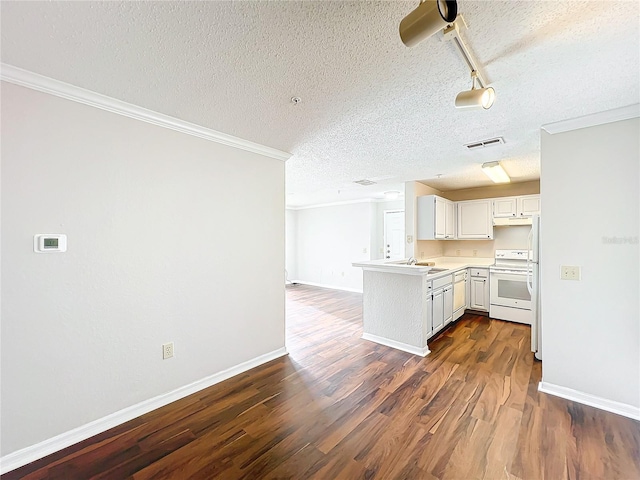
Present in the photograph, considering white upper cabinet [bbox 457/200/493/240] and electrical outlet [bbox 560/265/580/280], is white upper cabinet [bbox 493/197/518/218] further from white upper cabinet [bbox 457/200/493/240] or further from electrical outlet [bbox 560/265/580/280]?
electrical outlet [bbox 560/265/580/280]

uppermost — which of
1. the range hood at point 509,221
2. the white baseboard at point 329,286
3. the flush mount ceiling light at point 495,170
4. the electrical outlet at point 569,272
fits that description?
the flush mount ceiling light at point 495,170

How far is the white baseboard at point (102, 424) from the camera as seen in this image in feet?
5.53

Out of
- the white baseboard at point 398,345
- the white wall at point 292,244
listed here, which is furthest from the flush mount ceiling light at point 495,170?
the white wall at point 292,244

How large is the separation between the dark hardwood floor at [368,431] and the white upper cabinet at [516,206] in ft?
9.01

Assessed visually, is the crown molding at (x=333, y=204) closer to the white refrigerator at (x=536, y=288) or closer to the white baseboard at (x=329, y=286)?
the white baseboard at (x=329, y=286)

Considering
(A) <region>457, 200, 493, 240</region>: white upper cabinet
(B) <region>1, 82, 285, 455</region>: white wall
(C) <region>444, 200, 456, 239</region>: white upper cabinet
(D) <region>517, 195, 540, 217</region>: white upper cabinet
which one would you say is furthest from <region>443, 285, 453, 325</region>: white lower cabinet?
(B) <region>1, 82, 285, 455</region>: white wall

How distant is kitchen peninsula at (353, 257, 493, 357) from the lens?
3287mm

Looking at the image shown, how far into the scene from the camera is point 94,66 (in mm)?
1614

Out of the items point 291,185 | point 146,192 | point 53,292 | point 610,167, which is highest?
point 291,185

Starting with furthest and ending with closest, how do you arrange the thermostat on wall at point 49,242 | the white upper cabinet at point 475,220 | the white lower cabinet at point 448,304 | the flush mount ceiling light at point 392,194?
the flush mount ceiling light at point 392,194
the white upper cabinet at point 475,220
the white lower cabinet at point 448,304
the thermostat on wall at point 49,242

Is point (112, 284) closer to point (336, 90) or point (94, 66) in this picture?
point (94, 66)

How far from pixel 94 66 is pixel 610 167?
3744mm

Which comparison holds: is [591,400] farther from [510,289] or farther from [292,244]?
[292,244]

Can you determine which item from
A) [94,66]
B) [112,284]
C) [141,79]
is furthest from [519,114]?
[112,284]
